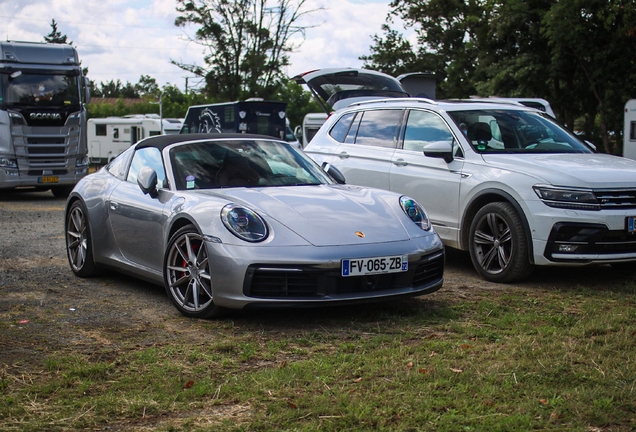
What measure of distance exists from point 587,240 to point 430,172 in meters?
1.92

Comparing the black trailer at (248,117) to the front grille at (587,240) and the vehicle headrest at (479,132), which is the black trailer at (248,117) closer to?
the vehicle headrest at (479,132)

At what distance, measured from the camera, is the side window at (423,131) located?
8317 millimetres

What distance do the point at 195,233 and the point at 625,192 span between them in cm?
359

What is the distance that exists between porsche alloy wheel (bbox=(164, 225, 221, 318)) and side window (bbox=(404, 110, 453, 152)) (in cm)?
326

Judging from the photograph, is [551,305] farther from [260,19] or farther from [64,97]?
[260,19]

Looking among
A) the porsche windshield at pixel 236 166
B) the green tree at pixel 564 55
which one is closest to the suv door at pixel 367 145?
the porsche windshield at pixel 236 166

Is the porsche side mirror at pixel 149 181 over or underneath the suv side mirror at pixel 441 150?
underneath

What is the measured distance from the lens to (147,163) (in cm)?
702

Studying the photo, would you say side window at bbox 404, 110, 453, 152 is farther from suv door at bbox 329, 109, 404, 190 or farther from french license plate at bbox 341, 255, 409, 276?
french license plate at bbox 341, 255, 409, 276

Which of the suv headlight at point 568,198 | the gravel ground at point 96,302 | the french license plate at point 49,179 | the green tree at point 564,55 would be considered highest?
Result: the green tree at point 564,55

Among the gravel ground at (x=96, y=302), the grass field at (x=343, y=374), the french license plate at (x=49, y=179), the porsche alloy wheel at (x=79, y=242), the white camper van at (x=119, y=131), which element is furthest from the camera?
the white camper van at (x=119, y=131)

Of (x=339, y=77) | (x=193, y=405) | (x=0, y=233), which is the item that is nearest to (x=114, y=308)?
(x=193, y=405)

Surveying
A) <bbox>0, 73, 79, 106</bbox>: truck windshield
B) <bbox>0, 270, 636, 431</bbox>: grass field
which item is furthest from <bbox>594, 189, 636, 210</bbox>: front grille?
<bbox>0, 73, 79, 106</bbox>: truck windshield

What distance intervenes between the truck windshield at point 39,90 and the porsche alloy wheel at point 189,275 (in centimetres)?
1317
